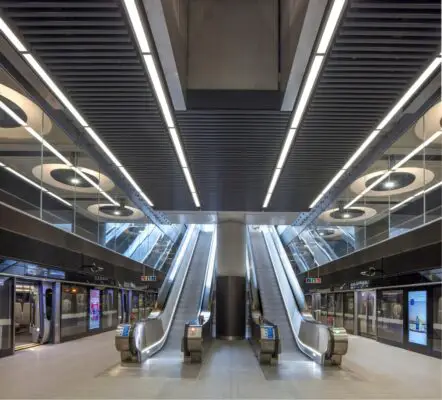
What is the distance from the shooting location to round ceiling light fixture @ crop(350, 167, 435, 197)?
1074 centimetres

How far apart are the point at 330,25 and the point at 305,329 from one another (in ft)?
30.4

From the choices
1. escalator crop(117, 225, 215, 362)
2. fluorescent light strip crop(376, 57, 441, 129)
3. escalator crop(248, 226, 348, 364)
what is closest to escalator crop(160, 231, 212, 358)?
escalator crop(117, 225, 215, 362)

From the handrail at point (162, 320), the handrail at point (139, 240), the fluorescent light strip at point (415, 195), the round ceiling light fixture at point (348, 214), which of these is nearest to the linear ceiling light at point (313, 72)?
the fluorescent light strip at point (415, 195)

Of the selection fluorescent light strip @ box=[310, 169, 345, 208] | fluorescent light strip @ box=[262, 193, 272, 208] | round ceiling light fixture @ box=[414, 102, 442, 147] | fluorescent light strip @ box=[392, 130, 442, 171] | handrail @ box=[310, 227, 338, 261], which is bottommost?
handrail @ box=[310, 227, 338, 261]

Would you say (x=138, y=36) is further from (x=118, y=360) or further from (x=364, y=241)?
(x=364, y=241)

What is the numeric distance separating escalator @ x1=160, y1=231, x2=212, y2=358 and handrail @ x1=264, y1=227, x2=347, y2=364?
2.91 m

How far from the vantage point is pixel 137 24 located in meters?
5.09

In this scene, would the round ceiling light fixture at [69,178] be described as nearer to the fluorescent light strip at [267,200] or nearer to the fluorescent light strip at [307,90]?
the fluorescent light strip at [267,200]

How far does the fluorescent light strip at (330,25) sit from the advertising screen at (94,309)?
529 inches

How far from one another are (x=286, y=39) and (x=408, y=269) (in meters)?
6.40

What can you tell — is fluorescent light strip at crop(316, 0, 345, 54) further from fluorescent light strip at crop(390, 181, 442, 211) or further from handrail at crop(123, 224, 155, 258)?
handrail at crop(123, 224, 155, 258)

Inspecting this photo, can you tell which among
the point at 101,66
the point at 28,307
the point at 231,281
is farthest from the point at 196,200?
the point at 101,66

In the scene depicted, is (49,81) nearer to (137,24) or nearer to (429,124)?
(137,24)

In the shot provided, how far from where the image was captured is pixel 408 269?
11125mm
